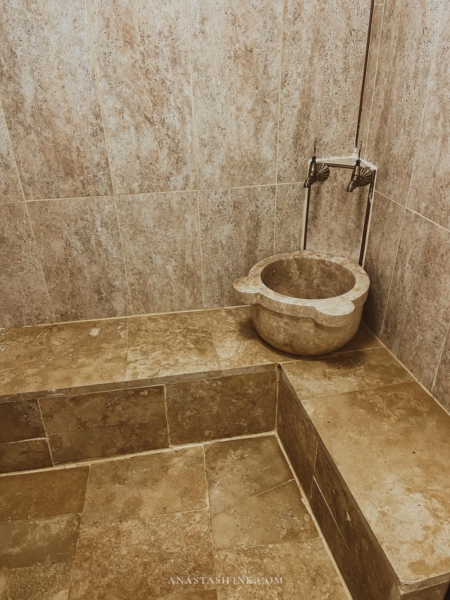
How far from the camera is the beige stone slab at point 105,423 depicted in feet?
5.53

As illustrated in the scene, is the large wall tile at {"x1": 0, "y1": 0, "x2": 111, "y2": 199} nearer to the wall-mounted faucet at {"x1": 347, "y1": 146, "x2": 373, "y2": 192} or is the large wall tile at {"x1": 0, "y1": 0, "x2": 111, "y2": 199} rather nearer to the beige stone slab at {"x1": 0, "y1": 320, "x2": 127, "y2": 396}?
the beige stone slab at {"x1": 0, "y1": 320, "x2": 127, "y2": 396}

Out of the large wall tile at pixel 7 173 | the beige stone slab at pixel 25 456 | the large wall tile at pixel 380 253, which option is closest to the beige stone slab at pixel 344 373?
the large wall tile at pixel 380 253

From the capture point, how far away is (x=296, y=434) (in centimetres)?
164

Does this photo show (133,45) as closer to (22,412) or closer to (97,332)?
(97,332)

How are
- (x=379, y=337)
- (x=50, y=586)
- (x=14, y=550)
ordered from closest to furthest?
(x=50, y=586) → (x=14, y=550) → (x=379, y=337)

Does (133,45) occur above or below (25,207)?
above

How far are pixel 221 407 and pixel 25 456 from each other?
0.76m

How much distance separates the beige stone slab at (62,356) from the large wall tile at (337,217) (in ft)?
3.08

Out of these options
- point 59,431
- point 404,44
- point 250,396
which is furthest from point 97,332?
point 404,44

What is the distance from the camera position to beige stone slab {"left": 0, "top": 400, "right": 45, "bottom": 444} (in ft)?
5.41

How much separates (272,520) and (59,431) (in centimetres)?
84

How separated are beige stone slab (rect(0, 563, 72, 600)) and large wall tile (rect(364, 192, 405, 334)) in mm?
1412

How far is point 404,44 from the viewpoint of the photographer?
151 cm

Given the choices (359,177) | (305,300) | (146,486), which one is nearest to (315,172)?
(359,177)
